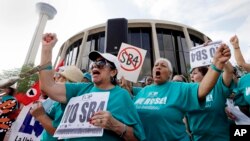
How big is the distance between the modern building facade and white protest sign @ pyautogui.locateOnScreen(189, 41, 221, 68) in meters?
18.5

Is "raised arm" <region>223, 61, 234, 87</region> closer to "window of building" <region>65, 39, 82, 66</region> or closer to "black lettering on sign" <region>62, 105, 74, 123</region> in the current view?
"black lettering on sign" <region>62, 105, 74, 123</region>

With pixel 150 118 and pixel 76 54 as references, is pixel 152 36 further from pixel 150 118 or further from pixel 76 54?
pixel 150 118

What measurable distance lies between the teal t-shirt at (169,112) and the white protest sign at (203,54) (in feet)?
Result: 2.57

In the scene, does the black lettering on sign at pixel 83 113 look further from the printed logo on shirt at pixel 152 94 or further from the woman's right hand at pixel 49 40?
the printed logo on shirt at pixel 152 94

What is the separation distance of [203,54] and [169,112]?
1161 millimetres

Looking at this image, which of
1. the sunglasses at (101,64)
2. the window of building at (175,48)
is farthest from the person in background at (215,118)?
the window of building at (175,48)

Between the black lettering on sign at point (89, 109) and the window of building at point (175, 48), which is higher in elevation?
the window of building at point (175, 48)

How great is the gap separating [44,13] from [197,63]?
67.5 meters

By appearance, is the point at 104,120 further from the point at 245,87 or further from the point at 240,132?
the point at 240,132

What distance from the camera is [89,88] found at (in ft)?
7.83

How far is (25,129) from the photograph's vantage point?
3561mm

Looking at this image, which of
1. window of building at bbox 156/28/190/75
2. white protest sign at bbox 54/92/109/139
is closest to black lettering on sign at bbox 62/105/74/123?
white protest sign at bbox 54/92/109/139

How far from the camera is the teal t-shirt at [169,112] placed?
8.38ft

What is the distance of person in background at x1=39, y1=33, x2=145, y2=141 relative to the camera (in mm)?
1956
